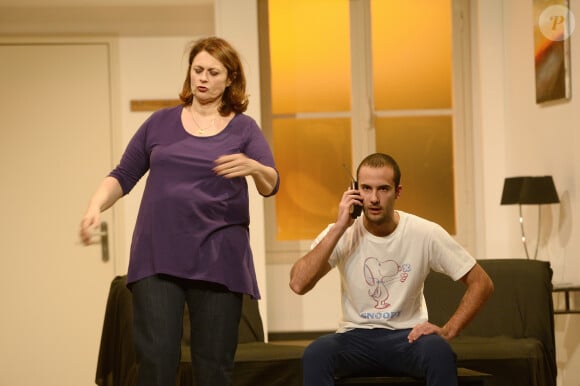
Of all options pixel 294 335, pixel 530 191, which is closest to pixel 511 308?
pixel 530 191

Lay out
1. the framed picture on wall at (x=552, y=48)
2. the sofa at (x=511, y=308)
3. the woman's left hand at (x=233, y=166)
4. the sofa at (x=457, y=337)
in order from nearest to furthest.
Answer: the woman's left hand at (x=233, y=166) → the sofa at (x=457, y=337) → the sofa at (x=511, y=308) → the framed picture on wall at (x=552, y=48)

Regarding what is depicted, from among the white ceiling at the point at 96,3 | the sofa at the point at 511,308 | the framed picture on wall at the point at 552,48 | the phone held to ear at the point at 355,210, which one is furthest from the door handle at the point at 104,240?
the phone held to ear at the point at 355,210

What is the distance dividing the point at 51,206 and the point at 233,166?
3347 mm

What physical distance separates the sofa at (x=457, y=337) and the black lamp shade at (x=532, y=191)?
20.3 inches

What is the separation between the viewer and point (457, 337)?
13.7 ft

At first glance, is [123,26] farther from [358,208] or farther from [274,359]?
[358,208]

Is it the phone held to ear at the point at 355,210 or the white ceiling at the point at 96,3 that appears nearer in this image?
the phone held to ear at the point at 355,210

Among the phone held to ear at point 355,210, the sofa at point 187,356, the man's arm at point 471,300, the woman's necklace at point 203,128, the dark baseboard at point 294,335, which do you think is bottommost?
the dark baseboard at point 294,335

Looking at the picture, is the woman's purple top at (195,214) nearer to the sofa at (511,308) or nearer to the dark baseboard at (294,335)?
the sofa at (511,308)

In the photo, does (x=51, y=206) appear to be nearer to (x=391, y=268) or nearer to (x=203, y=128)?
(x=391, y=268)

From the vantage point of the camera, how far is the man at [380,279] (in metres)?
3.01

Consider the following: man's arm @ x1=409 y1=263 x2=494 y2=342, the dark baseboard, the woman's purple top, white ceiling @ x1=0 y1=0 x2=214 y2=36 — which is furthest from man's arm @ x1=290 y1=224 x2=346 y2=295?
white ceiling @ x1=0 y1=0 x2=214 y2=36

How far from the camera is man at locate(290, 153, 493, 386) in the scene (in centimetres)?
301

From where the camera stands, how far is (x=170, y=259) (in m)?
2.34
